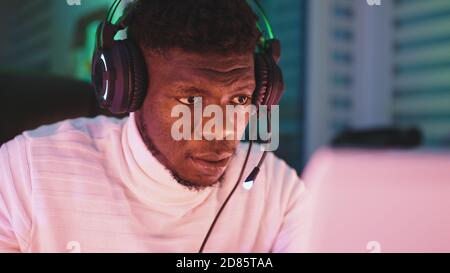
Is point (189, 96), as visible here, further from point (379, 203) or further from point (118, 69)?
point (379, 203)

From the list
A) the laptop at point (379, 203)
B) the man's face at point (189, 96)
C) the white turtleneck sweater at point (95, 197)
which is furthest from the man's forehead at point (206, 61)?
the laptop at point (379, 203)

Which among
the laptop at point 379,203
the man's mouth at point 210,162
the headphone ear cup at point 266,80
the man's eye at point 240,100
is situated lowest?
the laptop at point 379,203

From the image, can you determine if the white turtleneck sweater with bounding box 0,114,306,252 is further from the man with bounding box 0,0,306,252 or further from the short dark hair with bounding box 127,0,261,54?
the short dark hair with bounding box 127,0,261,54

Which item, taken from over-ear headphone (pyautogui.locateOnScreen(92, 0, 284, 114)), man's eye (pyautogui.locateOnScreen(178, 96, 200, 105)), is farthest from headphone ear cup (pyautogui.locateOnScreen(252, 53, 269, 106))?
man's eye (pyautogui.locateOnScreen(178, 96, 200, 105))

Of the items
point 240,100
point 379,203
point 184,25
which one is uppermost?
point 184,25

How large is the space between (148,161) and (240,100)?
232 millimetres

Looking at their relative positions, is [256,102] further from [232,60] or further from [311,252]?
[311,252]

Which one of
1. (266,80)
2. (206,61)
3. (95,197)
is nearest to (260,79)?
(266,80)

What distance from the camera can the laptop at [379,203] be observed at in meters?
0.92

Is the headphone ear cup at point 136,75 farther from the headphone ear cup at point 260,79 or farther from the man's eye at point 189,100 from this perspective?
the headphone ear cup at point 260,79

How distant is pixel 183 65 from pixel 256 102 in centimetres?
18

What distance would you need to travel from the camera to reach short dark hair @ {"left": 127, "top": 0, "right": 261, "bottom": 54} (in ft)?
3.03

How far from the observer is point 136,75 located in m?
0.92

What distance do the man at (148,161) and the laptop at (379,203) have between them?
0.74 ft
